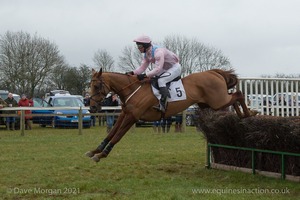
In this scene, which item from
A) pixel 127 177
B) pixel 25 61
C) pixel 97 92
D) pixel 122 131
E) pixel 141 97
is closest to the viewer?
pixel 122 131

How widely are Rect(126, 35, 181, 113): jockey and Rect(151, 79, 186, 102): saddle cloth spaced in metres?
0.09

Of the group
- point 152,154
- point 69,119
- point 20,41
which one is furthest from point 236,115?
point 20,41

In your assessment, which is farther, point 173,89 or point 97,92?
point 173,89

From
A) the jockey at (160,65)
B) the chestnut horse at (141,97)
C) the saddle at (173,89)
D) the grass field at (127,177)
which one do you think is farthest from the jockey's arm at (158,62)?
the grass field at (127,177)

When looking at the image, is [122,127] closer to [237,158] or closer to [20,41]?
[237,158]

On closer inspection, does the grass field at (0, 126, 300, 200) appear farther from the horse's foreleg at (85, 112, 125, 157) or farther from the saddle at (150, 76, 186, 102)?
the saddle at (150, 76, 186, 102)

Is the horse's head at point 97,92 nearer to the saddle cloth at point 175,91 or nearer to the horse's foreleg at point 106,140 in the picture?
the horse's foreleg at point 106,140

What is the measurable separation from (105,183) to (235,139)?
2.98 meters

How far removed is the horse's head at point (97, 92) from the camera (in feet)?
27.4

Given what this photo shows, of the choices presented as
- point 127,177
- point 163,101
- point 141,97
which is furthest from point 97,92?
point 127,177

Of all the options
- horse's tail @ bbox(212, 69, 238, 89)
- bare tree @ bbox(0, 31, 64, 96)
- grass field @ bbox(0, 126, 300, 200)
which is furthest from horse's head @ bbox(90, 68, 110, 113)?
bare tree @ bbox(0, 31, 64, 96)

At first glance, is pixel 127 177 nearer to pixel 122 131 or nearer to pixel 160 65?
pixel 122 131

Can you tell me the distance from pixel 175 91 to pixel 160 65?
0.62m

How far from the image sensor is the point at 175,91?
8.70 metres
